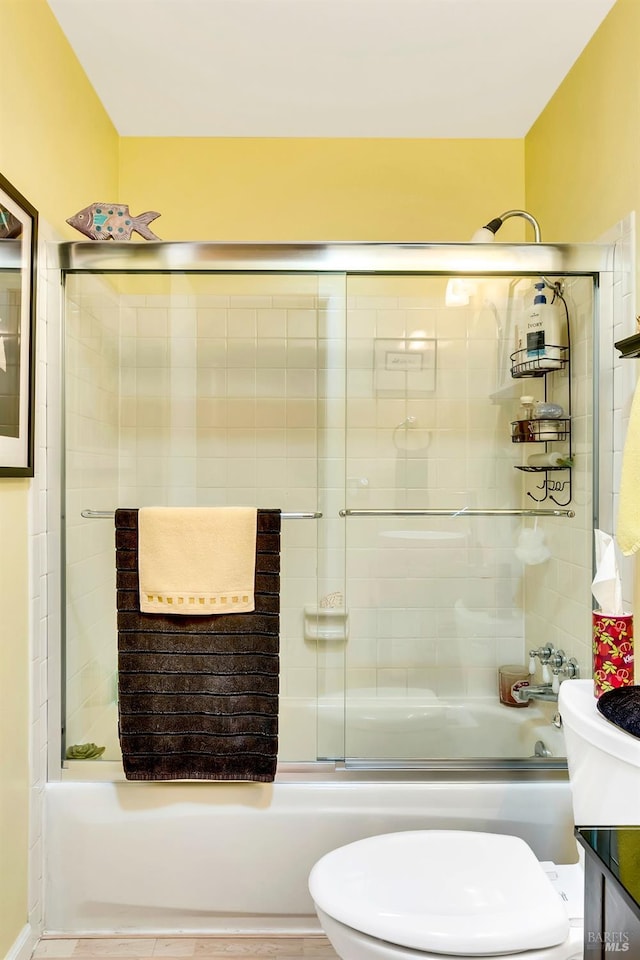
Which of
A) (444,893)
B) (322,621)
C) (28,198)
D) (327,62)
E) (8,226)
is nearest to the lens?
(444,893)

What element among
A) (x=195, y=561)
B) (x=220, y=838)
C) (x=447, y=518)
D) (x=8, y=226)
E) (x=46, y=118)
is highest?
(x=46, y=118)

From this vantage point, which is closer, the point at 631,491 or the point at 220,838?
the point at 631,491

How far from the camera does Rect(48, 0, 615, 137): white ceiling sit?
6.26 ft

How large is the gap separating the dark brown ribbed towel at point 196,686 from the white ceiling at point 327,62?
5.01ft

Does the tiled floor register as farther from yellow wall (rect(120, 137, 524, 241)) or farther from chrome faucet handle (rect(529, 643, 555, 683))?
yellow wall (rect(120, 137, 524, 241))

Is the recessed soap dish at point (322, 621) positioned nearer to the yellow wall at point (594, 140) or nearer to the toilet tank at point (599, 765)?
the toilet tank at point (599, 765)

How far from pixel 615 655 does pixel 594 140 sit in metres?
1.48

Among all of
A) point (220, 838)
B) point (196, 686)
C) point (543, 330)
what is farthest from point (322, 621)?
point (543, 330)

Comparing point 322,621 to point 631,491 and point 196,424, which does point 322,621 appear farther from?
point 631,491

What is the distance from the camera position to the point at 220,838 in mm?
1854

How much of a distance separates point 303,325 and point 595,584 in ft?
3.33

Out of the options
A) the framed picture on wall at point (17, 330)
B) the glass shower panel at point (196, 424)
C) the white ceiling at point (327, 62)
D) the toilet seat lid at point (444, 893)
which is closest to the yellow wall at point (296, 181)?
the white ceiling at point (327, 62)

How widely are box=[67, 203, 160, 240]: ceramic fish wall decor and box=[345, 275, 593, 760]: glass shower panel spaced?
0.71 m

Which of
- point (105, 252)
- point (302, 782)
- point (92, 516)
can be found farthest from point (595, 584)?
point (105, 252)
